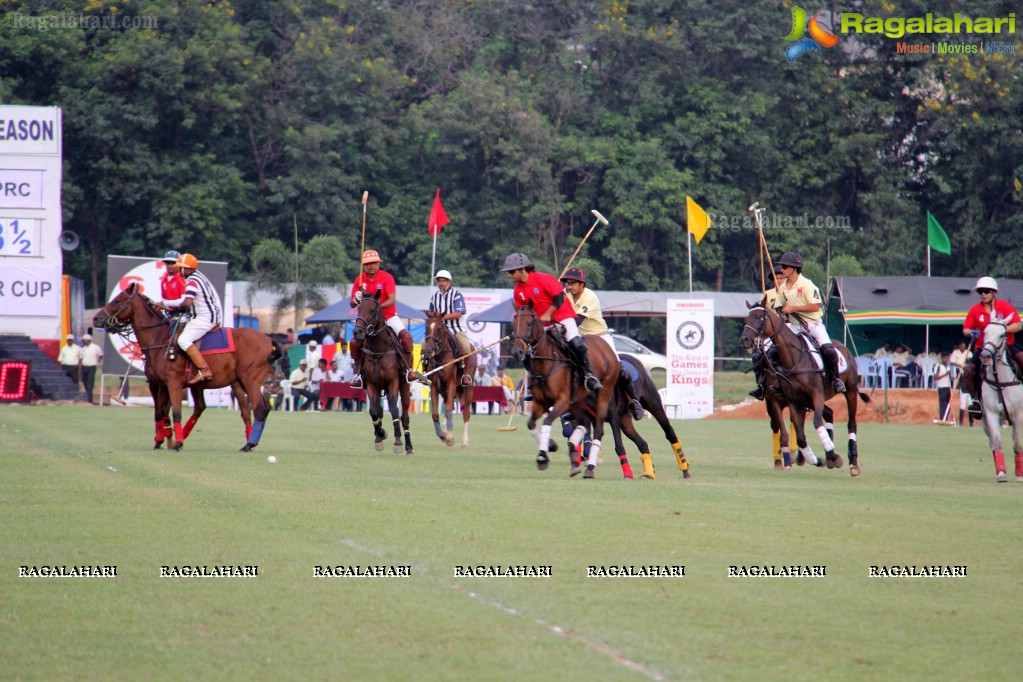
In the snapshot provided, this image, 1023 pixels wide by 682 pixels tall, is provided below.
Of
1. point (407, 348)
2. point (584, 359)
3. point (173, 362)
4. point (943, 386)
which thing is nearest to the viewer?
point (584, 359)

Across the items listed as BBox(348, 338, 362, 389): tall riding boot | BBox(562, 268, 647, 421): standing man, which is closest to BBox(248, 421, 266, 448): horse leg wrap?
BBox(348, 338, 362, 389): tall riding boot

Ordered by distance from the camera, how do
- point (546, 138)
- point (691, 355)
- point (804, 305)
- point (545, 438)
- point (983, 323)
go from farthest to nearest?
point (546, 138) < point (691, 355) < point (804, 305) < point (983, 323) < point (545, 438)

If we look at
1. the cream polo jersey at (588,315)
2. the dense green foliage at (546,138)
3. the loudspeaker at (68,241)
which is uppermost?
the dense green foliage at (546,138)

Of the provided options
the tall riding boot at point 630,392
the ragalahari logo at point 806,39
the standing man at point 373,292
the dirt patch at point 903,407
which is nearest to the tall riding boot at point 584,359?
the tall riding boot at point 630,392

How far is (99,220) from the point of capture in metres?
52.2

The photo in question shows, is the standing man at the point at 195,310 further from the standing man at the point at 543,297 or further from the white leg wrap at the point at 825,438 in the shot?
the white leg wrap at the point at 825,438

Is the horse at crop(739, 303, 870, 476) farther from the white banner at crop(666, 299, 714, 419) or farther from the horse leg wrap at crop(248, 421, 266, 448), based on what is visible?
the white banner at crop(666, 299, 714, 419)

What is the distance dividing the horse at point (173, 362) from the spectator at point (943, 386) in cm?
2157

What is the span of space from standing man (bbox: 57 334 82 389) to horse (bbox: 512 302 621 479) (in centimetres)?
2584

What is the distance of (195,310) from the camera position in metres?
17.6

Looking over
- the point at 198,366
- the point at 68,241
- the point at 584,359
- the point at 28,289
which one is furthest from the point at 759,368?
the point at 68,241

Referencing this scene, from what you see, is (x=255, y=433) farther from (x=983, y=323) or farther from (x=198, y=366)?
(x=983, y=323)

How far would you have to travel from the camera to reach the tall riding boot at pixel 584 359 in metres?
14.4

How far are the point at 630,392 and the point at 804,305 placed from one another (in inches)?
131
